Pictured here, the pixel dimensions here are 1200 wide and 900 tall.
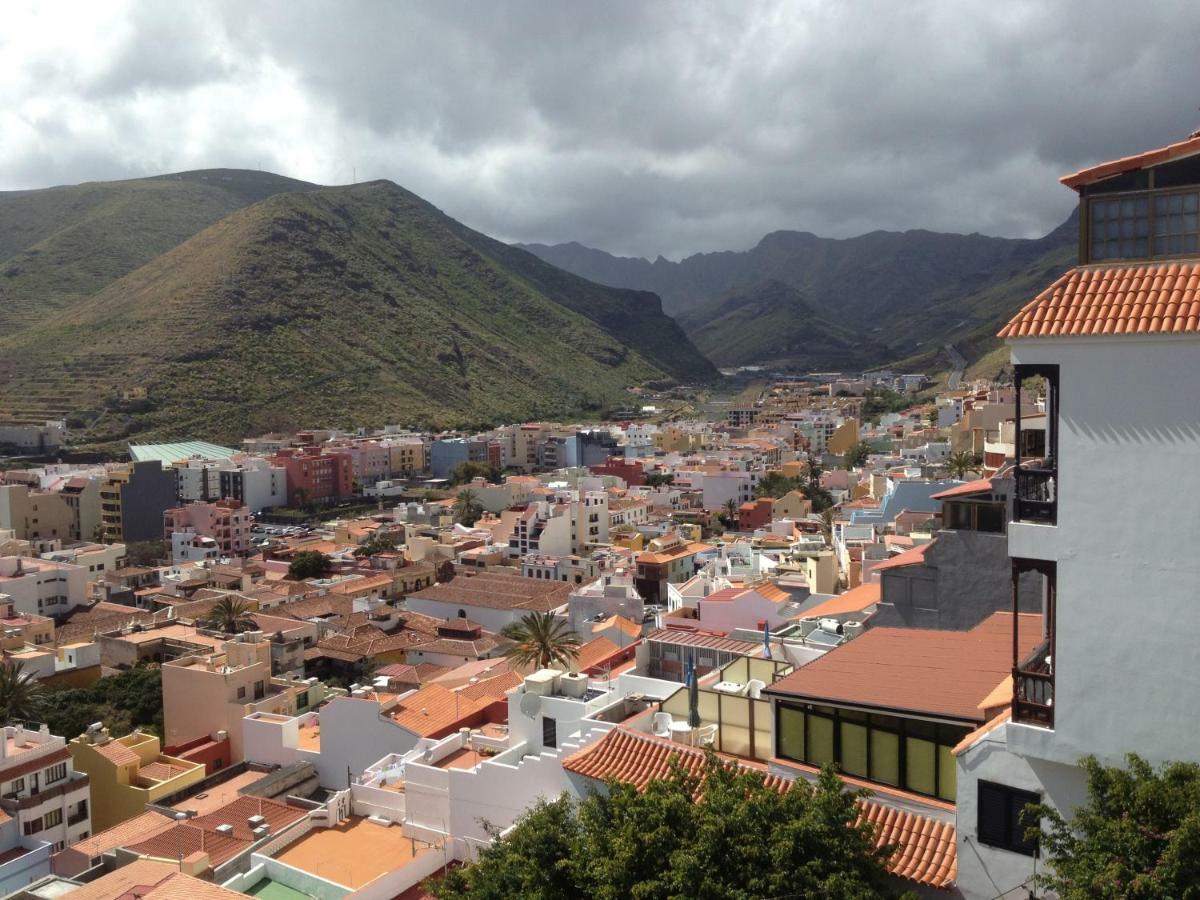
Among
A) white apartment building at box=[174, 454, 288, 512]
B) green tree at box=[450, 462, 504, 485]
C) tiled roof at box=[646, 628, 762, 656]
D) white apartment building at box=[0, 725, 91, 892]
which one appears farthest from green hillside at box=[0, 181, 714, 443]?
tiled roof at box=[646, 628, 762, 656]

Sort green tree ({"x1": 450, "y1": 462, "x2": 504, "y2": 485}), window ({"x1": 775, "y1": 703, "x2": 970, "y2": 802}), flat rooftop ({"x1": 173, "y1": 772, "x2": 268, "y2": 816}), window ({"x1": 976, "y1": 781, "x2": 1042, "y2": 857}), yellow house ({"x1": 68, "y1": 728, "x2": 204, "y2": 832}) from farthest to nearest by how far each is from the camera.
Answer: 1. green tree ({"x1": 450, "y1": 462, "x2": 504, "y2": 485})
2. yellow house ({"x1": 68, "y1": 728, "x2": 204, "y2": 832})
3. flat rooftop ({"x1": 173, "y1": 772, "x2": 268, "y2": 816})
4. window ({"x1": 775, "y1": 703, "x2": 970, "y2": 802})
5. window ({"x1": 976, "y1": 781, "x2": 1042, "y2": 857})

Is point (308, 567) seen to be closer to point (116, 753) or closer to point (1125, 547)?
point (116, 753)

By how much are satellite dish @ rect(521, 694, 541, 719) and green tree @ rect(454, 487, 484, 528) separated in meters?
48.0

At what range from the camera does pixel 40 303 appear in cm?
13438

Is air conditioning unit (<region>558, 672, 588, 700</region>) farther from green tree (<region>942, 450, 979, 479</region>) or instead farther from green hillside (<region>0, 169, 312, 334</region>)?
green hillside (<region>0, 169, 312, 334</region>)

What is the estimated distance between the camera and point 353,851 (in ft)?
46.4

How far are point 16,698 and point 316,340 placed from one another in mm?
98762

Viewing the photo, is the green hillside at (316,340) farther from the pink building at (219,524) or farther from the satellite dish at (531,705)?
the satellite dish at (531,705)

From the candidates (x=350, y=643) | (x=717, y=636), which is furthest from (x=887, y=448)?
(x=717, y=636)

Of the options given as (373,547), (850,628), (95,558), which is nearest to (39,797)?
(850,628)

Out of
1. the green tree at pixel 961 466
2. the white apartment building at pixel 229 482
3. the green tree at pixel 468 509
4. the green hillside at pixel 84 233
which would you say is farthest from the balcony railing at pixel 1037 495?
the green hillside at pixel 84 233

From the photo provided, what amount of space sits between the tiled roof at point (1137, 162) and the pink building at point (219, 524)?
5654 cm

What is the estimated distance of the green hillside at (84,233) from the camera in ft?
453

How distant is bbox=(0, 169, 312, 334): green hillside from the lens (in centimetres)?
13812
